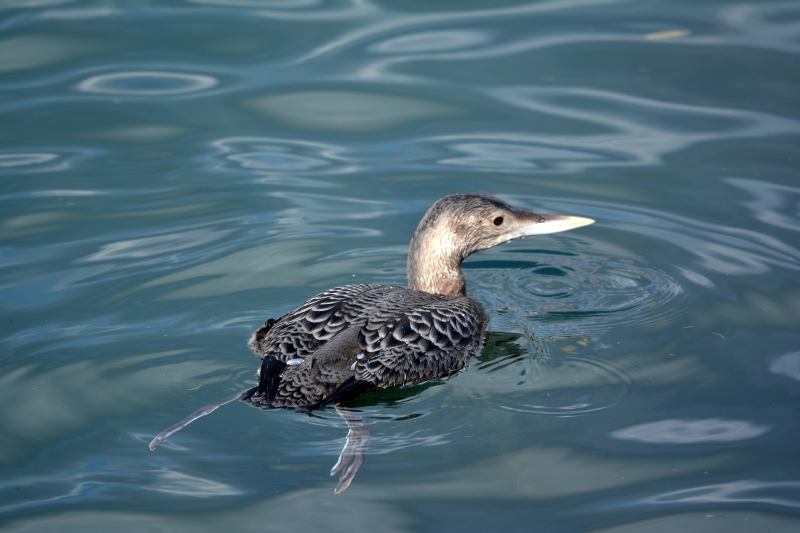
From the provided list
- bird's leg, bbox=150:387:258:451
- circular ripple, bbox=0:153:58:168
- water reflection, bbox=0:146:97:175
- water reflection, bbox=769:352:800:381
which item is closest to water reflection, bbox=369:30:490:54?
water reflection, bbox=0:146:97:175

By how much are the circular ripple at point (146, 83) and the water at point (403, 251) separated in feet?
0.15

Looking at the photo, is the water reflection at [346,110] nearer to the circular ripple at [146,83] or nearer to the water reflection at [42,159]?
the circular ripple at [146,83]

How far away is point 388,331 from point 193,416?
100 cm

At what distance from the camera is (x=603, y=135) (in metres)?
7.43

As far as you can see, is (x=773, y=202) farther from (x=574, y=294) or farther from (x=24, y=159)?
(x=24, y=159)

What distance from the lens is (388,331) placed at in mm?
4340

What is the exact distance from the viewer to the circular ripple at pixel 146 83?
8.00m

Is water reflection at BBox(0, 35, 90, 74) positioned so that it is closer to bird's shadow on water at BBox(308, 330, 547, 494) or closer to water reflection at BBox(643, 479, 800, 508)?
bird's shadow on water at BBox(308, 330, 547, 494)

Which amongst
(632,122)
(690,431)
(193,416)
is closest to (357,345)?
(193,416)

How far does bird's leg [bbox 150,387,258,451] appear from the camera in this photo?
3954 mm

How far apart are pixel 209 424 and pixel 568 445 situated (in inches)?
64.9

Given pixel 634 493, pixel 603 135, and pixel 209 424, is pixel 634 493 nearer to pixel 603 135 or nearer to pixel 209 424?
pixel 209 424

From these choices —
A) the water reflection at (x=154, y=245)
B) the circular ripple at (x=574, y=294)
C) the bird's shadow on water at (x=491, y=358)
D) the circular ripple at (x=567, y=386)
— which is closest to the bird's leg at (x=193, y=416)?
the bird's shadow on water at (x=491, y=358)

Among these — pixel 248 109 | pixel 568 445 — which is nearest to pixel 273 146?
pixel 248 109
